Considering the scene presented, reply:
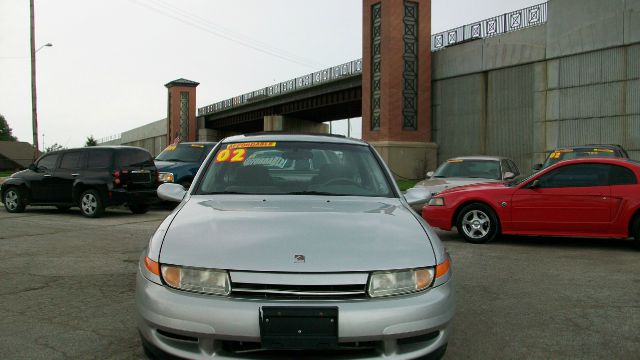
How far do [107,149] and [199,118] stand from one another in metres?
59.7

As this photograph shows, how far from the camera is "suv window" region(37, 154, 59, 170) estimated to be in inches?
530

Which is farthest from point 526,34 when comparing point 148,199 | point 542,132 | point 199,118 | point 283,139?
point 199,118

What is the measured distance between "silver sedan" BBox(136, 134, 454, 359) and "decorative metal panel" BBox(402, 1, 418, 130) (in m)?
31.3

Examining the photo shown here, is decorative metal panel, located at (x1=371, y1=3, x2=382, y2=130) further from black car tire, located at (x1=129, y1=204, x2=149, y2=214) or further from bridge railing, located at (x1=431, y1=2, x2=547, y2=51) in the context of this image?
black car tire, located at (x1=129, y1=204, x2=149, y2=214)

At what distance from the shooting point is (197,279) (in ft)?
9.46

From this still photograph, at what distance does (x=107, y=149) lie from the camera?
13109 mm

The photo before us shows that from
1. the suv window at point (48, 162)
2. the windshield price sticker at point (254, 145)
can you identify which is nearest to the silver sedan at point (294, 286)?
the windshield price sticker at point (254, 145)

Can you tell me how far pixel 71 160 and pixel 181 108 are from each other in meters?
58.1

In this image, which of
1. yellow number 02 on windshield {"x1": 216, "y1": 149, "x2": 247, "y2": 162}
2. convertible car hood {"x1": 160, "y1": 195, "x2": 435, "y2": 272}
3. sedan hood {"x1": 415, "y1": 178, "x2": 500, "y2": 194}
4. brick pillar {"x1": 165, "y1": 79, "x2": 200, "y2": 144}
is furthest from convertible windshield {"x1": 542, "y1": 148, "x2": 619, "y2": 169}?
brick pillar {"x1": 165, "y1": 79, "x2": 200, "y2": 144}

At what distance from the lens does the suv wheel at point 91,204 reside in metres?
12.7

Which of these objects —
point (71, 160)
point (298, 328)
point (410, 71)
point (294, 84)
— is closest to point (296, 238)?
point (298, 328)

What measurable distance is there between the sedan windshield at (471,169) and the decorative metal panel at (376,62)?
22.1 meters

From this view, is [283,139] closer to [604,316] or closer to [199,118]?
[604,316]

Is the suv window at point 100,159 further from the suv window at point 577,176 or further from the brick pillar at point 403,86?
the brick pillar at point 403,86
